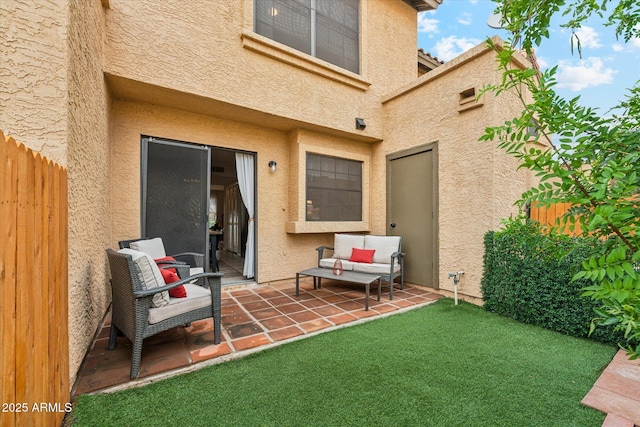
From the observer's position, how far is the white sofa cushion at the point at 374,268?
542 cm

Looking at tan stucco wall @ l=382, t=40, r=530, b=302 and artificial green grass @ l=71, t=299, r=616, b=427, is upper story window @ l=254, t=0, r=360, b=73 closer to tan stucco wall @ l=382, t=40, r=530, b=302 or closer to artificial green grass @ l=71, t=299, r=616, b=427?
tan stucco wall @ l=382, t=40, r=530, b=302

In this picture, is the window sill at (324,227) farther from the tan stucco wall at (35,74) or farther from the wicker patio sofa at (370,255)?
the tan stucco wall at (35,74)

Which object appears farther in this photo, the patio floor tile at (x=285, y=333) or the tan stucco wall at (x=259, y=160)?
the tan stucco wall at (x=259, y=160)

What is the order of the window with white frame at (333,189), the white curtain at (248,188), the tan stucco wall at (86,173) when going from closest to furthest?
the tan stucco wall at (86,173) < the white curtain at (248,188) < the window with white frame at (333,189)

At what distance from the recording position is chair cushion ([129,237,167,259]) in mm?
4204

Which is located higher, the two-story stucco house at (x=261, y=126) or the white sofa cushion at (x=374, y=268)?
the two-story stucco house at (x=261, y=126)

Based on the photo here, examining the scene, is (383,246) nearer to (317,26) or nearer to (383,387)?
(383,387)

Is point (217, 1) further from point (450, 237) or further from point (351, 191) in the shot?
point (450, 237)

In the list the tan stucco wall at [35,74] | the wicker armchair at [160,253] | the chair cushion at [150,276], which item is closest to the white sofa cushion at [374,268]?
the wicker armchair at [160,253]

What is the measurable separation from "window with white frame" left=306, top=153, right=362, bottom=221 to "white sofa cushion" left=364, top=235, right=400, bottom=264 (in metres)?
1.06

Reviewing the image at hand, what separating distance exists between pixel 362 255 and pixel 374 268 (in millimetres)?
535

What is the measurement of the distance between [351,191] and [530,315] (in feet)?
14.4

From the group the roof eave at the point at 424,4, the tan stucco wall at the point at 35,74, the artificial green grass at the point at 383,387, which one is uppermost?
the roof eave at the point at 424,4

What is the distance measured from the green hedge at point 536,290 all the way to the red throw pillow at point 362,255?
2.14m
